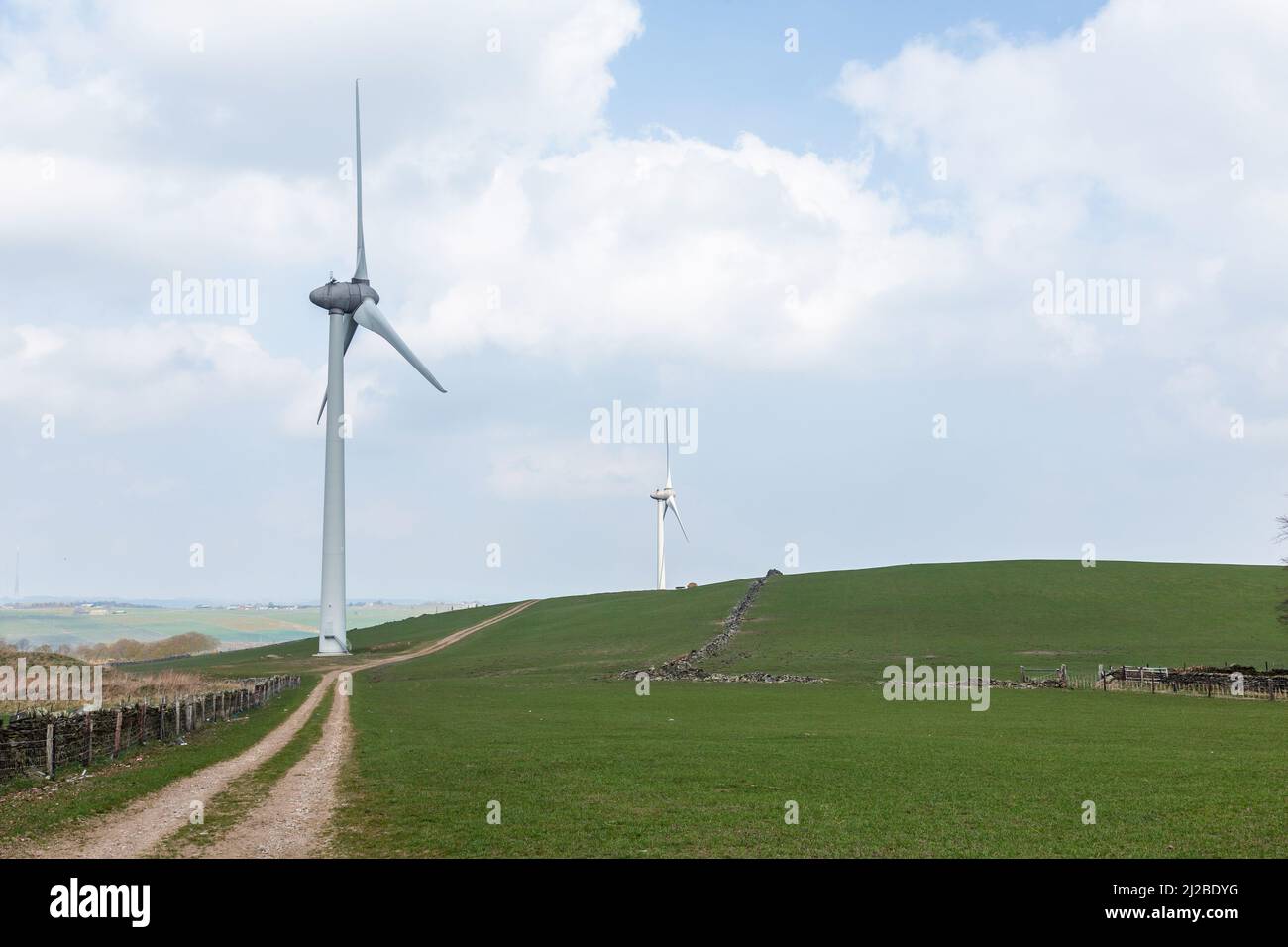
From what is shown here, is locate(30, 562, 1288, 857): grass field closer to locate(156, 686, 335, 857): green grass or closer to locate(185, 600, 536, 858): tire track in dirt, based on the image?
locate(185, 600, 536, 858): tire track in dirt

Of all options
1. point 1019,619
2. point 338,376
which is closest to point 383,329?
point 338,376

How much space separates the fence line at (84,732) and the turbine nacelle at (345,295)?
72478 millimetres

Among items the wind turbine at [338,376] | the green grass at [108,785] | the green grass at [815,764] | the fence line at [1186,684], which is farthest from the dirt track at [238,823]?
the wind turbine at [338,376]

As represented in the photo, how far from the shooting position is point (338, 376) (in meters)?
109

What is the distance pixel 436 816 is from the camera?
21.0 meters

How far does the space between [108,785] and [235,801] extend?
6.03m

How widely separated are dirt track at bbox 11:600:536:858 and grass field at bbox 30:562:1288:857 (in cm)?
91

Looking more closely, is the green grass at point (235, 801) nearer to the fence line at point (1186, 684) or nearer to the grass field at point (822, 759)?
the grass field at point (822, 759)

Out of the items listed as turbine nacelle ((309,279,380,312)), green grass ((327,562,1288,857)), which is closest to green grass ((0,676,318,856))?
green grass ((327,562,1288,857))

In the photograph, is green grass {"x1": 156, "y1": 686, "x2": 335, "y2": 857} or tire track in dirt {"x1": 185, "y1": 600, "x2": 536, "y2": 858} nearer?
tire track in dirt {"x1": 185, "y1": 600, "x2": 536, "y2": 858}

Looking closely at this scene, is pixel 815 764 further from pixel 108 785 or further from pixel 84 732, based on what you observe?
pixel 84 732

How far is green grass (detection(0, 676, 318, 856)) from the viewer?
21.6 m

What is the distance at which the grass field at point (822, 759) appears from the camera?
19.0 m
